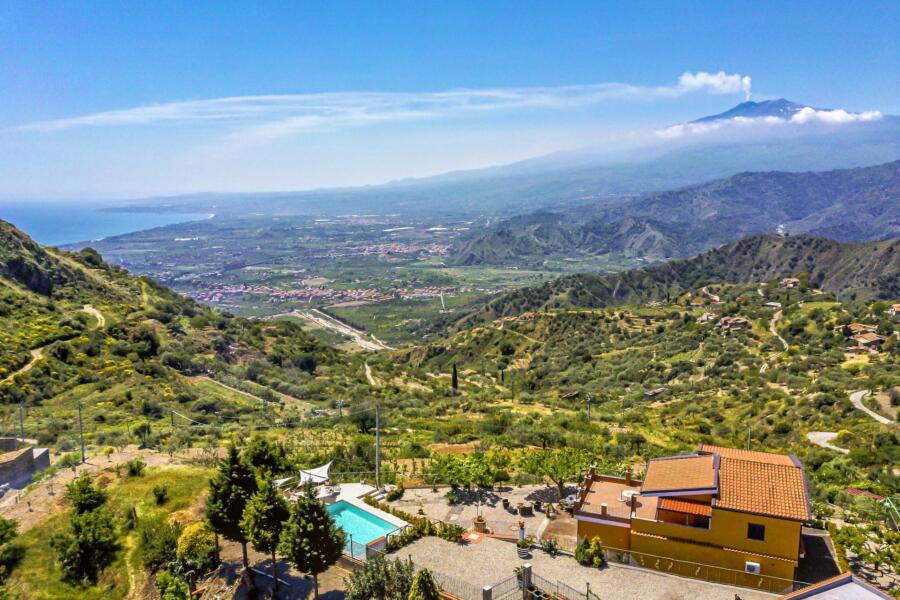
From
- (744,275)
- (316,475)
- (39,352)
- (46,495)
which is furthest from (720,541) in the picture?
(744,275)

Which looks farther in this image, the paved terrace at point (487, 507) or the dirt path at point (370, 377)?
the dirt path at point (370, 377)

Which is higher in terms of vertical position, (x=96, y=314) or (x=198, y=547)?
(x=96, y=314)

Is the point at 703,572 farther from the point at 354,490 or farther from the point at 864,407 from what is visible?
the point at 864,407

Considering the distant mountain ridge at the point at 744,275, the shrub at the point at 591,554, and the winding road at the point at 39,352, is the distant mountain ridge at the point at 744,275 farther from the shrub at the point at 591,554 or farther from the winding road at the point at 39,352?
the shrub at the point at 591,554

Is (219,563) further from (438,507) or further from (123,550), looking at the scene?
(438,507)

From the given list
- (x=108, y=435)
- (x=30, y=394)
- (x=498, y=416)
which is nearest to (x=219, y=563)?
(x=108, y=435)

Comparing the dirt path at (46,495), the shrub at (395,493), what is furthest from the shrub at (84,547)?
the shrub at (395,493)

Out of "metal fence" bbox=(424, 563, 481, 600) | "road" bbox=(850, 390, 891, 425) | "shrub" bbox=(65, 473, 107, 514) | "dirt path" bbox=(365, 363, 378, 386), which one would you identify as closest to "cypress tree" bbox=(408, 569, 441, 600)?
"metal fence" bbox=(424, 563, 481, 600)
